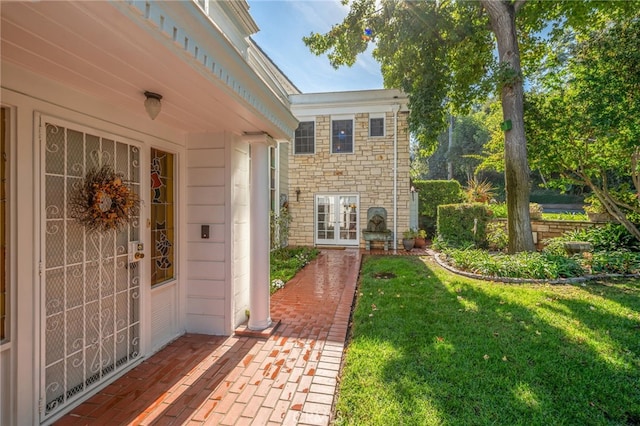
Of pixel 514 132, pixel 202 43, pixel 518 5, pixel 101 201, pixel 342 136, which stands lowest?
pixel 101 201

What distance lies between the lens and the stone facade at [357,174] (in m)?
10.2

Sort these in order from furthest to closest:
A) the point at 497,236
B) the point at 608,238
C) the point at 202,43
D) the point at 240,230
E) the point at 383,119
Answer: the point at 383,119
the point at 497,236
the point at 608,238
the point at 240,230
the point at 202,43

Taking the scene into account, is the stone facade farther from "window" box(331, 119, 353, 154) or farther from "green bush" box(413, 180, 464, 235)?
"green bush" box(413, 180, 464, 235)

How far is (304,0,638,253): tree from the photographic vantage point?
7.01 meters

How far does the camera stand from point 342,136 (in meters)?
10.7

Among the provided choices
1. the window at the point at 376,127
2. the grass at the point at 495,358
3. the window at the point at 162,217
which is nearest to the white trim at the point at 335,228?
the window at the point at 376,127

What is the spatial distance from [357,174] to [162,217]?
26.3 feet

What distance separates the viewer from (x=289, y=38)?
8703 millimetres

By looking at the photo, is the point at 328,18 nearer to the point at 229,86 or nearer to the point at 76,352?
the point at 229,86

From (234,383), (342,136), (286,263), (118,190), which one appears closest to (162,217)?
(118,190)

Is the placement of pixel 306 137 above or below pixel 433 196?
above

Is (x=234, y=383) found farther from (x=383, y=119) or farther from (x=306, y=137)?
(x=383, y=119)

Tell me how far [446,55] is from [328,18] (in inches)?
140

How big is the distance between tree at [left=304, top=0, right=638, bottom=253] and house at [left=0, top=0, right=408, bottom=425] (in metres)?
5.81
